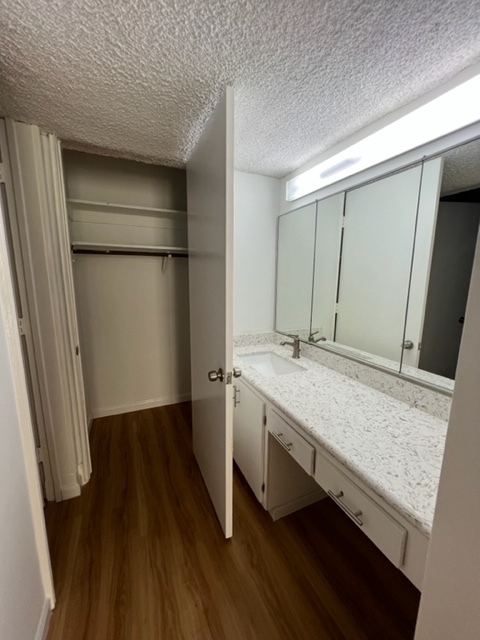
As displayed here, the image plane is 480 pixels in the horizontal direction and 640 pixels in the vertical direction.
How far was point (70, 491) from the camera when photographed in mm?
1608

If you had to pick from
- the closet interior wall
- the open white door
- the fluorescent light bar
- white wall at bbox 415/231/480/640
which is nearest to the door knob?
the open white door

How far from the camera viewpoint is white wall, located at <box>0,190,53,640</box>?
762 millimetres

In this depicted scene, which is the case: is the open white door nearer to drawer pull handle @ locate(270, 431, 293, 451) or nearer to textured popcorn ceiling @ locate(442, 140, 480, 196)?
drawer pull handle @ locate(270, 431, 293, 451)

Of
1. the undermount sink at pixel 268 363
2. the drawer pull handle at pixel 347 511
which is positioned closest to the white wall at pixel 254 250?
the undermount sink at pixel 268 363

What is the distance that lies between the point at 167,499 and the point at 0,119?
2275 millimetres

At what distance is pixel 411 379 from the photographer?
1232mm

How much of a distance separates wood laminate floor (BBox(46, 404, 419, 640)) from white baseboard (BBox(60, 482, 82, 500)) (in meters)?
0.04

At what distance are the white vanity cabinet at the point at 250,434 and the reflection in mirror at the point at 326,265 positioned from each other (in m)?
0.67

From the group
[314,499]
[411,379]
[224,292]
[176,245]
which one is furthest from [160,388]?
[411,379]

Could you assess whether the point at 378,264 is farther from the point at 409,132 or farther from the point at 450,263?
the point at 409,132

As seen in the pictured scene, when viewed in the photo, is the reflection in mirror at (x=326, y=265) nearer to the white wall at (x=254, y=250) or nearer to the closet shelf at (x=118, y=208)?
the white wall at (x=254, y=250)

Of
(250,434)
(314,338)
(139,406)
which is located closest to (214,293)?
(250,434)

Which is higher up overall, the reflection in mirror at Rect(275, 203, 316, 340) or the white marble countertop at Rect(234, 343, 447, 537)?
the reflection in mirror at Rect(275, 203, 316, 340)

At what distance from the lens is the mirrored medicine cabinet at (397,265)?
1.09 metres
